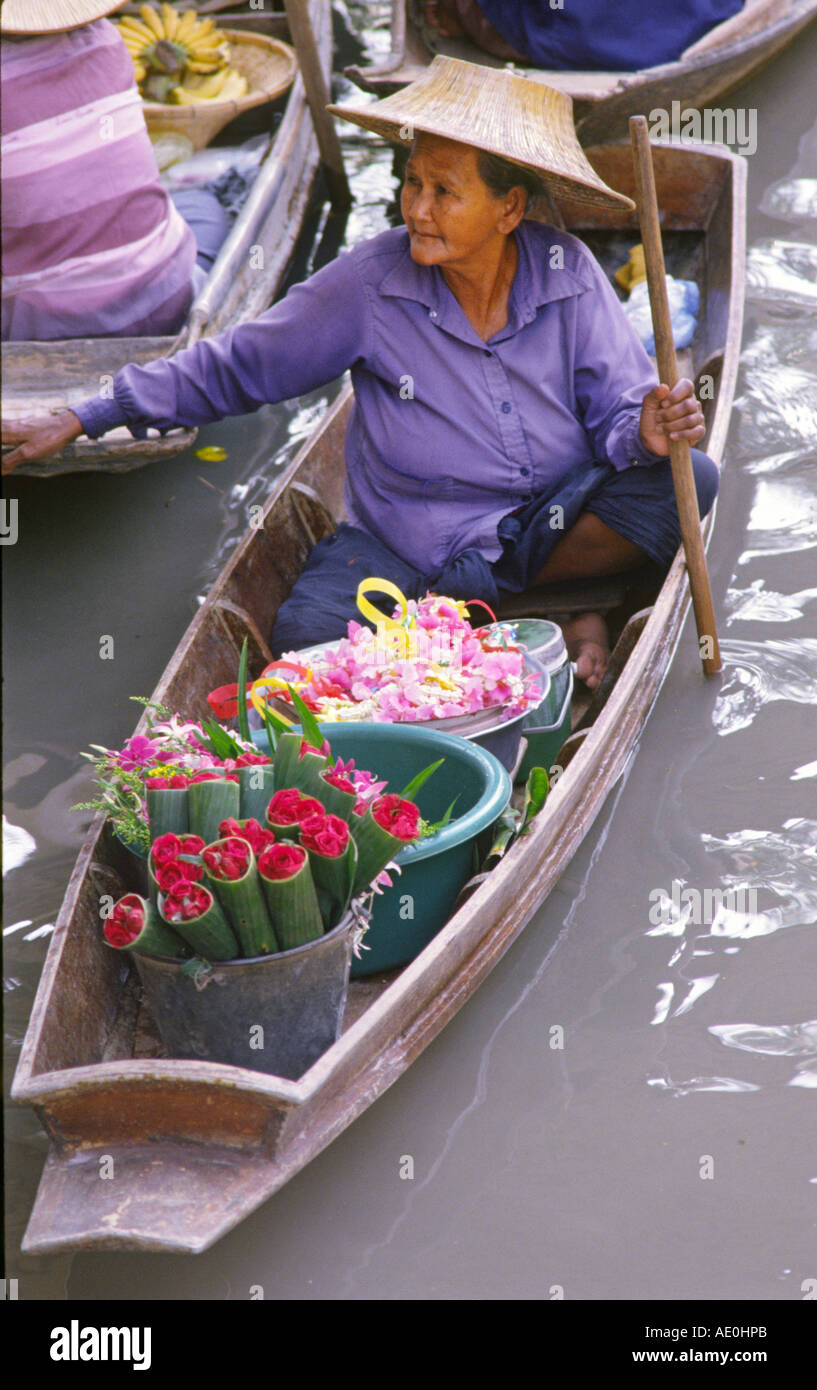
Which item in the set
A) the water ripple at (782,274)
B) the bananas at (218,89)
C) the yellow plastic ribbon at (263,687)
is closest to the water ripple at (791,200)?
the water ripple at (782,274)

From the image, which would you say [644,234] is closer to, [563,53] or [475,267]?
[475,267]

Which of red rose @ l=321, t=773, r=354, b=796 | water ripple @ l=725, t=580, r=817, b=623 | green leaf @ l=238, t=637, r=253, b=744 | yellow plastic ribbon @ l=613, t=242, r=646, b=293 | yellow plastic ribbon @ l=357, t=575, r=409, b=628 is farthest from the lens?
yellow plastic ribbon @ l=613, t=242, r=646, b=293

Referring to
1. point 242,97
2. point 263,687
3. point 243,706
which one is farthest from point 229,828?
point 242,97

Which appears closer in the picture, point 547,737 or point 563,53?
point 547,737

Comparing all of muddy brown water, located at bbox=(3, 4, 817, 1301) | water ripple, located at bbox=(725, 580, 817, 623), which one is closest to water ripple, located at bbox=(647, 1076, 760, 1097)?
muddy brown water, located at bbox=(3, 4, 817, 1301)

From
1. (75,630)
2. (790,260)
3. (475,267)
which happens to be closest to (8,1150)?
(75,630)

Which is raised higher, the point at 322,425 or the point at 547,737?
the point at 322,425

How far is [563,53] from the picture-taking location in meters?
5.31

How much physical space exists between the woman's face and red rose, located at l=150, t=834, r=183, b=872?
138 centimetres

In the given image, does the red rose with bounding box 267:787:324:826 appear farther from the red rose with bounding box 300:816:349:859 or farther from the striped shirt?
the striped shirt

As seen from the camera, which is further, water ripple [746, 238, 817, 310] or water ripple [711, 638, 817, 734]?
water ripple [746, 238, 817, 310]

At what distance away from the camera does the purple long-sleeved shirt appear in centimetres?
284

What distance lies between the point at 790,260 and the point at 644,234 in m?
2.90

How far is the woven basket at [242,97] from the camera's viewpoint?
5.23m
